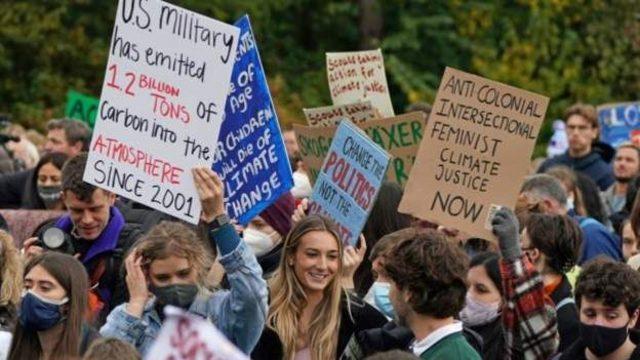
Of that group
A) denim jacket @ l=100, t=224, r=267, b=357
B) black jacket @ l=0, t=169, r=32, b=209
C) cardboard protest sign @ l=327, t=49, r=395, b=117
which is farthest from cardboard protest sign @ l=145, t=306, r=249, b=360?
cardboard protest sign @ l=327, t=49, r=395, b=117

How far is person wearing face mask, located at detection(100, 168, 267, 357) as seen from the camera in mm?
7223

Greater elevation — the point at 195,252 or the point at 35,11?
the point at 35,11

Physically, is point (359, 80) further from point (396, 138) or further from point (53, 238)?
point (53, 238)

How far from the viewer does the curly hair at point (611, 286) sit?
23.6ft

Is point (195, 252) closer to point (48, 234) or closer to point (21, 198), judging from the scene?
point (48, 234)

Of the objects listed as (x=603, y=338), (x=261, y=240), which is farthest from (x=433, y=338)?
(x=261, y=240)

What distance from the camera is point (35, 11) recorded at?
74.6 ft

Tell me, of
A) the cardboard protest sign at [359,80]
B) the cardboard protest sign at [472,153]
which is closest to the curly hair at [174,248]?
the cardboard protest sign at [472,153]

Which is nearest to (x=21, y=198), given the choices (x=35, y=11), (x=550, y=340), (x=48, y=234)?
(x=48, y=234)

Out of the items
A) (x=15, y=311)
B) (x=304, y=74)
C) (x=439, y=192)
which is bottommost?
(x=15, y=311)

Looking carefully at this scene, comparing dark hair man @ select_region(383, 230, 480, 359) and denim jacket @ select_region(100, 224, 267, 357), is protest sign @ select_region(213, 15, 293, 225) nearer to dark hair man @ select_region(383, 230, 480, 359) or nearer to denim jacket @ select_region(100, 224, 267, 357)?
denim jacket @ select_region(100, 224, 267, 357)

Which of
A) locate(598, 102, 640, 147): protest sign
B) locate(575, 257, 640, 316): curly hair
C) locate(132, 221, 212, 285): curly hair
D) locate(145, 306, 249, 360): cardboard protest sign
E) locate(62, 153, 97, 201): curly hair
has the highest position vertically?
locate(598, 102, 640, 147): protest sign

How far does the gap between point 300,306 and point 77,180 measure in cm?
162

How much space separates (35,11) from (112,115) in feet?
48.9
